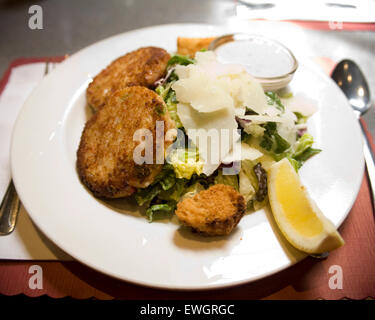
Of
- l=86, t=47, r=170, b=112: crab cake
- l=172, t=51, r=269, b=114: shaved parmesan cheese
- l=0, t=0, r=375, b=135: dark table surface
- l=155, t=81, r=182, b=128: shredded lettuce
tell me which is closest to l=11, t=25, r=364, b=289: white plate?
l=86, t=47, r=170, b=112: crab cake

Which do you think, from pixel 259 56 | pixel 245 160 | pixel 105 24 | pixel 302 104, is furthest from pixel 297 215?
pixel 105 24

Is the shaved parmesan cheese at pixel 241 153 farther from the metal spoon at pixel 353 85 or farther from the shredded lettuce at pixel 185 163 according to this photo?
the metal spoon at pixel 353 85

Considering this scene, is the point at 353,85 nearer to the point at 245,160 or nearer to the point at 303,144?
the point at 303,144

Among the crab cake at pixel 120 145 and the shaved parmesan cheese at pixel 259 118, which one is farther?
the shaved parmesan cheese at pixel 259 118

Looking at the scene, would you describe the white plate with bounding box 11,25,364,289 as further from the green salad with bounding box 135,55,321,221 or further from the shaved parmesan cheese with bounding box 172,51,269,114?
the shaved parmesan cheese with bounding box 172,51,269,114

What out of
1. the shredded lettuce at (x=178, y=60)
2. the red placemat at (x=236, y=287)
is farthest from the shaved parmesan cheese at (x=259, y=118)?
the red placemat at (x=236, y=287)

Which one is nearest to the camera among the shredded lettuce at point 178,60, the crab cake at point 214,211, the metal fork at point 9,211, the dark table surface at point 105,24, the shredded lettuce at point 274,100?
the crab cake at point 214,211
